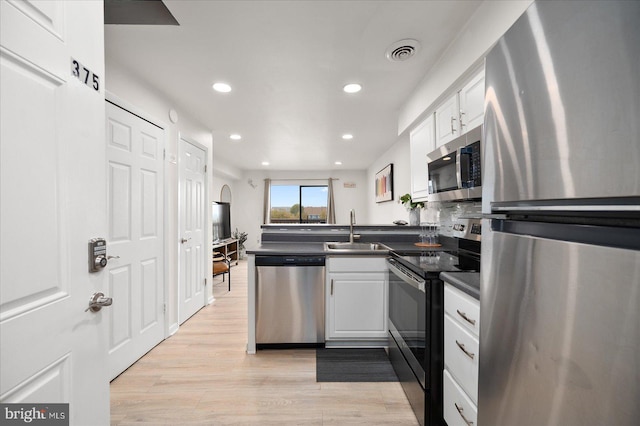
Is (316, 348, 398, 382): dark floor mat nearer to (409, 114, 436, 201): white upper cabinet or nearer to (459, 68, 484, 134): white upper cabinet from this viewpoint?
(409, 114, 436, 201): white upper cabinet

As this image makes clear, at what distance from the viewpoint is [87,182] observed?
875 mm

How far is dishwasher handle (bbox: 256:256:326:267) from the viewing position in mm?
2361

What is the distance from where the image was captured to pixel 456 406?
1.25m

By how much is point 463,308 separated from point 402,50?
5.52ft

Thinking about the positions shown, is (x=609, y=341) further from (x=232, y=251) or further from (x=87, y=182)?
(x=232, y=251)

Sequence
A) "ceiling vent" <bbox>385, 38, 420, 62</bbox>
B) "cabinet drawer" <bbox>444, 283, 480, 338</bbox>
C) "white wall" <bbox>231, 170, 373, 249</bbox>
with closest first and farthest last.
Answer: "cabinet drawer" <bbox>444, 283, 480, 338</bbox> → "ceiling vent" <bbox>385, 38, 420, 62</bbox> → "white wall" <bbox>231, 170, 373, 249</bbox>

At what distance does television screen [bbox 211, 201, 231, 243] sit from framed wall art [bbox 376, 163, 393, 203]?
10.9 ft

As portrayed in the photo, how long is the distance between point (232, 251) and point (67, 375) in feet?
18.6

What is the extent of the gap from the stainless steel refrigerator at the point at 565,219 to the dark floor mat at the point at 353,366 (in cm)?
141

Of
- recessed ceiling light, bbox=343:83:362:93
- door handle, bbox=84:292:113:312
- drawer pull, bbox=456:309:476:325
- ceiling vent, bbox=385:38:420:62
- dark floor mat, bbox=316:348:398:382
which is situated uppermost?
recessed ceiling light, bbox=343:83:362:93

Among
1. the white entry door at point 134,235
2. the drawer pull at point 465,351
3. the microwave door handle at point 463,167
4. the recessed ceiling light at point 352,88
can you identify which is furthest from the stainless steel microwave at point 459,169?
the white entry door at point 134,235

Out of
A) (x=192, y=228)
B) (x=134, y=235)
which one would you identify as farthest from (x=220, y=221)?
(x=134, y=235)

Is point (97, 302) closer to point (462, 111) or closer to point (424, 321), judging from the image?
point (424, 321)

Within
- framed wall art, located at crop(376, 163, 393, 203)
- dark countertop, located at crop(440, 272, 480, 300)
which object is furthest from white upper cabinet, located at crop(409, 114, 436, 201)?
framed wall art, located at crop(376, 163, 393, 203)
